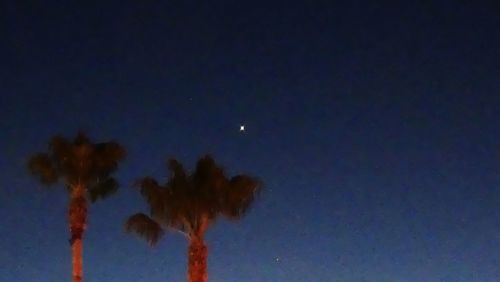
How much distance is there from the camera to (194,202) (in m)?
41.8

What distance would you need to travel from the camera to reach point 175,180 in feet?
139

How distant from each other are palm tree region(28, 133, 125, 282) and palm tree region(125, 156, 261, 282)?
2520mm

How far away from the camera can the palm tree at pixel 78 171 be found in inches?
1704

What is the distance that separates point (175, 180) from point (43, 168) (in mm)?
5790

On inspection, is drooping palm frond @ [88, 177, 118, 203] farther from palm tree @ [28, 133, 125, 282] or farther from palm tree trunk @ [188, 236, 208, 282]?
palm tree trunk @ [188, 236, 208, 282]

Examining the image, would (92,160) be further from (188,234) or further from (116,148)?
(188,234)

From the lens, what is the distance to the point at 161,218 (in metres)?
42.2

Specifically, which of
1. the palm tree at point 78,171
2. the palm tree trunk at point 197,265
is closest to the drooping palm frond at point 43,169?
the palm tree at point 78,171

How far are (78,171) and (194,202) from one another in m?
5.49

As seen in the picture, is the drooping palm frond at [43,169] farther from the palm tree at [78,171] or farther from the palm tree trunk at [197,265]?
the palm tree trunk at [197,265]

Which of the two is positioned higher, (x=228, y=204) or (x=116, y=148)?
(x=116, y=148)

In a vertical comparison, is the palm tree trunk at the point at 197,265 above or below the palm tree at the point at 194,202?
below

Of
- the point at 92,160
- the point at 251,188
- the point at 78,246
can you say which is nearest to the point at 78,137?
the point at 92,160

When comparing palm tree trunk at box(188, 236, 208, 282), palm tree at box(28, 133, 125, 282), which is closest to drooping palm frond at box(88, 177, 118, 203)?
palm tree at box(28, 133, 125, 282)
